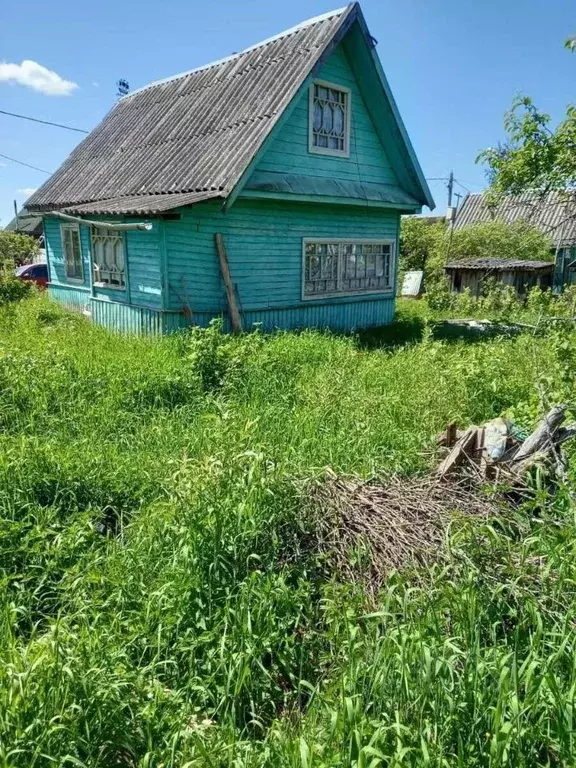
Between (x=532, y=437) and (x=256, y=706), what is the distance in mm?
2715

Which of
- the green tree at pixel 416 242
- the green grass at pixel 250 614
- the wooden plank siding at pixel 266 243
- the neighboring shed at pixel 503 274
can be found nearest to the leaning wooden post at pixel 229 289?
the wooden plank siding at pixel 266 243

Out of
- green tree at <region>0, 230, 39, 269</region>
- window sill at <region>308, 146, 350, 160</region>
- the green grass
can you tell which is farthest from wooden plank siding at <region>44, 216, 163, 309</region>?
green tree at <region>0, 230, 39, 269</region>

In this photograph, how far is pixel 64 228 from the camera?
42.8 ft

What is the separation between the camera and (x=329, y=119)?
1169 cm

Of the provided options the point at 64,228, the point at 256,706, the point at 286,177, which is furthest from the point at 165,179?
the point at 256,706

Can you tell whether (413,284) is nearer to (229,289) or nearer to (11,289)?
(229,289)

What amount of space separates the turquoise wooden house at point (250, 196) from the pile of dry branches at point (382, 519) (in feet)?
21.2

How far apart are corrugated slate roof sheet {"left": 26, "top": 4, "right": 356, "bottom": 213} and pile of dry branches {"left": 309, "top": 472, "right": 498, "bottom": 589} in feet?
21.0

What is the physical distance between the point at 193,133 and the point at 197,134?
0.61 feet

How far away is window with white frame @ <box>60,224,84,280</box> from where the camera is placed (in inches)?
502

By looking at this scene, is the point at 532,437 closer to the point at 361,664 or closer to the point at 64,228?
the point at 361,664

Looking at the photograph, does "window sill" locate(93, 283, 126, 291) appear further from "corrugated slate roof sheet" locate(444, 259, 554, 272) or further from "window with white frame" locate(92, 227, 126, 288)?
"corrugated slate roof sheet" locate(444, 259, 554, 272)

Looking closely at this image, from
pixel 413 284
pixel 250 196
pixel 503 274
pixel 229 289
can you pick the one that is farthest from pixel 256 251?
pixel 413 284

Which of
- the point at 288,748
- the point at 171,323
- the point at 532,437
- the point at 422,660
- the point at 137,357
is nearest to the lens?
the point at 288,748
